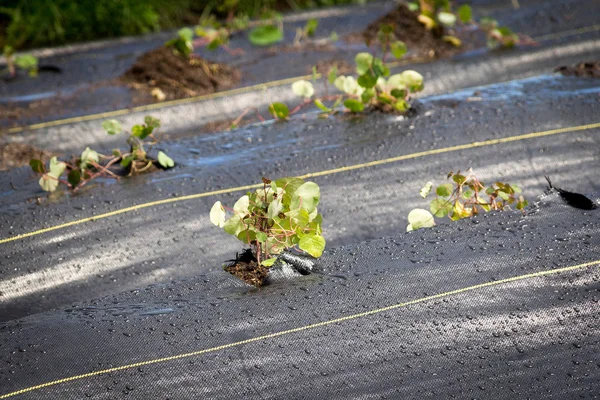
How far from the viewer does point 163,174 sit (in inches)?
133

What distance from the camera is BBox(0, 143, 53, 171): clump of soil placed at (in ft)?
13.6

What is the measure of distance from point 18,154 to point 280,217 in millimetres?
2462

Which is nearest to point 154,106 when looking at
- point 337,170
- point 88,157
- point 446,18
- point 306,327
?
point 88,157

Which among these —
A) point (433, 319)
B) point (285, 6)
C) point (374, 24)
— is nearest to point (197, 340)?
point (433, 319)

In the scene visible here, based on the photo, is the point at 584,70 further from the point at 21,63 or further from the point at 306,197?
the point at 21,63

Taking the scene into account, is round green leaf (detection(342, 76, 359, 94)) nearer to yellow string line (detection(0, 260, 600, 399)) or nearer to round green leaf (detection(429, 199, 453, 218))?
round green leaf (detection(429, 199, 453, 218))

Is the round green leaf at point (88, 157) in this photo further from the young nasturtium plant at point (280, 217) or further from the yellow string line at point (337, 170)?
the young nasturtium plant at point (280, 217)

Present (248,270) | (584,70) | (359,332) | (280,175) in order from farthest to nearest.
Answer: (584,70) → (280,175) → (248,270) → (359,332)

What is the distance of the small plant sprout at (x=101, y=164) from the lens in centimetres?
323

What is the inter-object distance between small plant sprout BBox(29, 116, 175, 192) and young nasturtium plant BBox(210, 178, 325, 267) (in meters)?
1.11

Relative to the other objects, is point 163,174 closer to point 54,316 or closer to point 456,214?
point 54,316

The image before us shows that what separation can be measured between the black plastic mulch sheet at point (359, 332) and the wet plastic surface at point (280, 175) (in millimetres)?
508

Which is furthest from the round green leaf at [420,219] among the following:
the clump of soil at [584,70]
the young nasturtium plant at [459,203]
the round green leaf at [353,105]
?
the clump of soil at [584,70]

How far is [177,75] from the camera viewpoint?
4859 mm
